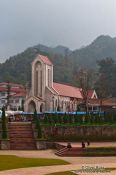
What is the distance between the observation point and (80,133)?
58438mm

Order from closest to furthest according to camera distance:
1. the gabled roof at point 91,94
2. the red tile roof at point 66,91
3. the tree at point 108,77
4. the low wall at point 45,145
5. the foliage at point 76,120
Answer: the low wall at point 45,145 → the foliage at point 76,120 → the red tile roof at point 66,91 → the gabled roof at point 91,94 → the tree at point 108,77

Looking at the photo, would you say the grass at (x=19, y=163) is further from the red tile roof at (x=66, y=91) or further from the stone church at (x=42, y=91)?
the red tile roof at (x=66, y=91)

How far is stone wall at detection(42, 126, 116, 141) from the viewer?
58.1 m

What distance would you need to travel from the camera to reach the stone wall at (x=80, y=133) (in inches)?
2287

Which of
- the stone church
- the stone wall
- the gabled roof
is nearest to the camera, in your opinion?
the stone wall

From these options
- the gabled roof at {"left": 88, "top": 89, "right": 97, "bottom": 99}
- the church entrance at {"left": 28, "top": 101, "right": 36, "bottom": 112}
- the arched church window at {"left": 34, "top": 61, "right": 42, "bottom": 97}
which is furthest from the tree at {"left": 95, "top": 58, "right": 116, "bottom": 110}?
the church entrance at {"left": 28, "top": 101, "right": 36, "bottom": 112}

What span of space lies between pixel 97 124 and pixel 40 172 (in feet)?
107

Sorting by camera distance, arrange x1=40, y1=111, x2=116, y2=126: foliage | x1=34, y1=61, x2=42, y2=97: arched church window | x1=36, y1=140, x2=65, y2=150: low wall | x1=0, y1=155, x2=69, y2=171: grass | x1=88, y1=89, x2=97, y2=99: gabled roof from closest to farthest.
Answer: x1=0, y1=155, x2=69, y2=171: grass < x1=36, y1=140, x2=65, y2=150: low wall < x1=40, y1=111, x2=116, y2=126: foliage < x1=34, y1=61, x2=42, y2=97: arched church window < x1=88, y1=89, x2=97, y2=99: gabled roof

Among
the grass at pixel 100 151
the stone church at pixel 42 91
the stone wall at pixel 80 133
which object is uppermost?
the stone church at pixel 42 91

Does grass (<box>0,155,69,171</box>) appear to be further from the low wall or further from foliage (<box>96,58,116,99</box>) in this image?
foliage (<box>96,58,116,99</box>)

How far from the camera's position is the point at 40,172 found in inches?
1146

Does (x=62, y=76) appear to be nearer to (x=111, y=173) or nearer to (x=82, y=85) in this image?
(x=82, y=85)

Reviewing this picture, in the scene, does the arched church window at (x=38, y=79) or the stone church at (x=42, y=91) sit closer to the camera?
the stone church at (x=42, y=91)

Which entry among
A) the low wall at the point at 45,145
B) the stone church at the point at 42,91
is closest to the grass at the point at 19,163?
the low wall at the point at 45,145
